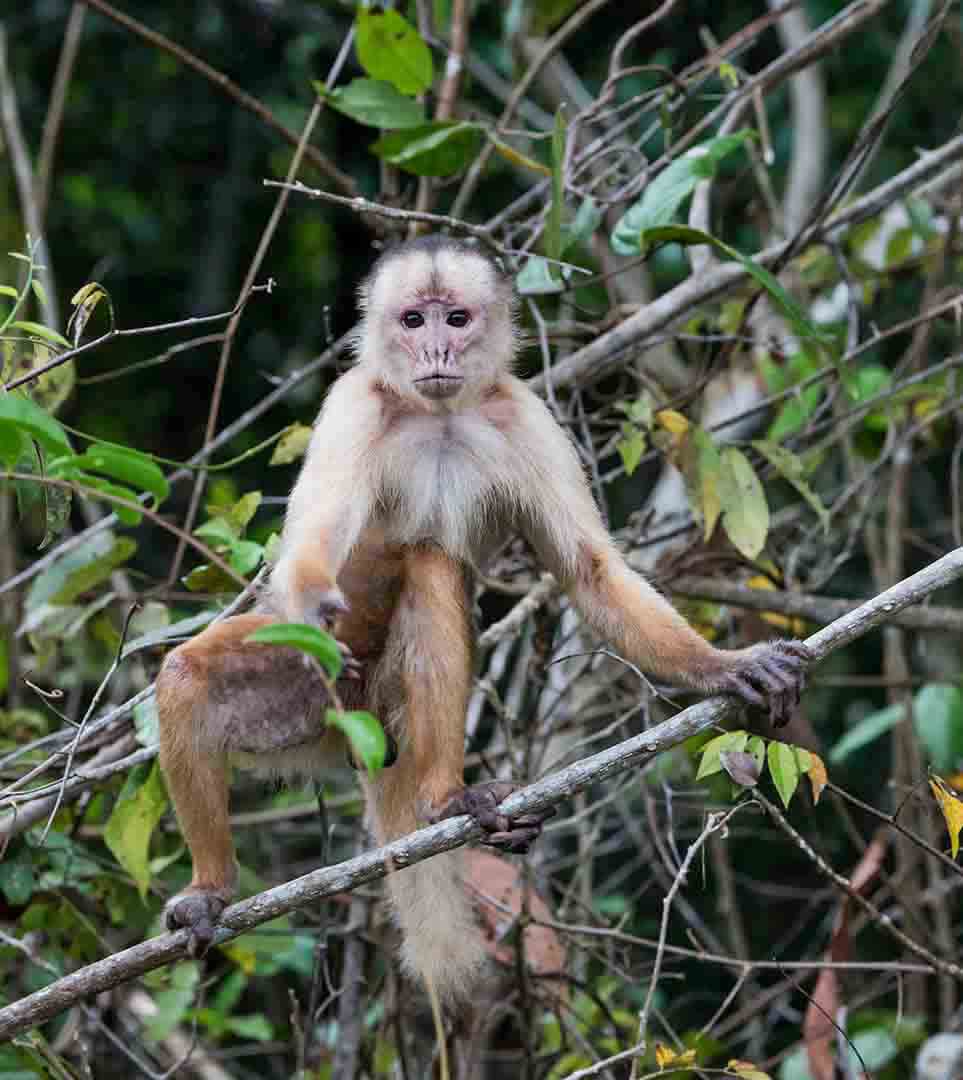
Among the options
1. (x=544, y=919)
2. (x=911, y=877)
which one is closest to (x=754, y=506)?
(x=544, y=919)

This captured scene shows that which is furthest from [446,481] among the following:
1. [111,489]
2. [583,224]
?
[111,489]

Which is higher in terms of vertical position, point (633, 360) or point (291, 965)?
point (633, 360)

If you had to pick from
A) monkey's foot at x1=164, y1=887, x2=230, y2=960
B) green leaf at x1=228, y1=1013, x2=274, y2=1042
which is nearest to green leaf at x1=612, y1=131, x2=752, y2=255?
monkey's foot at x1=164, y1=887, x2=230, y2=960

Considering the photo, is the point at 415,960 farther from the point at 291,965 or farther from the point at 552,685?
the point at 291,965

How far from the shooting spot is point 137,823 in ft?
12.9

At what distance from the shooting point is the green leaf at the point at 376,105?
457 cm

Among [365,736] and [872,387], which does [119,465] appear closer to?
[365,736]

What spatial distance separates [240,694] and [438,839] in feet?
2.51

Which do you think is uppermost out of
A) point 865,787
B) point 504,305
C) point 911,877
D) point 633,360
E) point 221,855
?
point 504,305

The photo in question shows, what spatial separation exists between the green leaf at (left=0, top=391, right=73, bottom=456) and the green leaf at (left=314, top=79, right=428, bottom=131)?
237cm

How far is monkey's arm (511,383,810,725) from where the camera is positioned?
3.37 m

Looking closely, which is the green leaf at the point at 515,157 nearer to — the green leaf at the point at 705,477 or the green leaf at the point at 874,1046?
the green leaf at the point at 705,477

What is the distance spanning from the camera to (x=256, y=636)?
2.15 m

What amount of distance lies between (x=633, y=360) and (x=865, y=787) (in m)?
3.72
